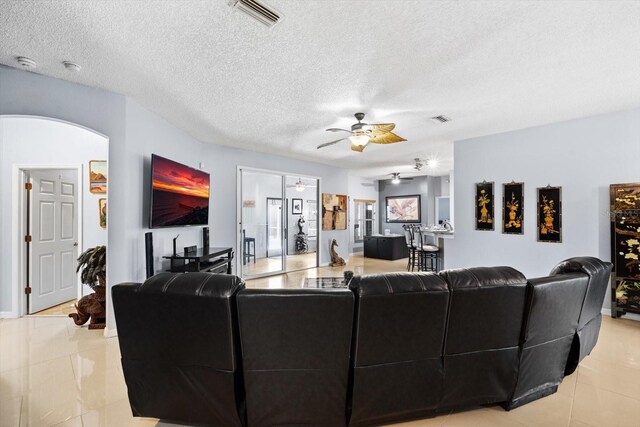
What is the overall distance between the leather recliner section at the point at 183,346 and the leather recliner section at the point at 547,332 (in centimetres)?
183

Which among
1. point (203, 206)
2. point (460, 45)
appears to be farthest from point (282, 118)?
point (460, 45)

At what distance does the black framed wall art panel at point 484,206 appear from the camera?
194 inches

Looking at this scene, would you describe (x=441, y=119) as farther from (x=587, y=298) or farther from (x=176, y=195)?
(x=176, y=195)

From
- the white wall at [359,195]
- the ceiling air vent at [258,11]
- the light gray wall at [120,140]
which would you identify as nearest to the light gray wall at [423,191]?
the white wall at [359,195]

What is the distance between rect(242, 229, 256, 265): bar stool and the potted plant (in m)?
2.82

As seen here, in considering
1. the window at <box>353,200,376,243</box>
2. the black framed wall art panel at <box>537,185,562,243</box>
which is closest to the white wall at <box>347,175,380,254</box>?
the window at <box>353,200,376,243</box>

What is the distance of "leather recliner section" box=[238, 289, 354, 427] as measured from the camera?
157cm

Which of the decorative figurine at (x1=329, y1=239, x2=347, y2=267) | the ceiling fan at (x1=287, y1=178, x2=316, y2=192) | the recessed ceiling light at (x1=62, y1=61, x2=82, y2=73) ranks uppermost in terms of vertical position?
the recessed ceiling light at (x1=62, y1=61, x2=82, y2=73)

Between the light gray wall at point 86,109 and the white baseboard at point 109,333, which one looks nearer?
the light gray wall at point 86,109

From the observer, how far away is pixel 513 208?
4699 mm

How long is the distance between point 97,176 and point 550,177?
6682 mm

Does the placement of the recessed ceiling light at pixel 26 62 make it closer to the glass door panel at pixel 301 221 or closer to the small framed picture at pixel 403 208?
the glass door panel at pixel 301 221

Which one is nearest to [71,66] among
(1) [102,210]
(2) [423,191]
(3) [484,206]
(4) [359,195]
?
(1) [102,210]

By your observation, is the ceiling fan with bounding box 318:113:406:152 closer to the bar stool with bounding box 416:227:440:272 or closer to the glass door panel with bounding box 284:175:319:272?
the bar stool with bounding box 416:227:440:272
